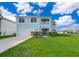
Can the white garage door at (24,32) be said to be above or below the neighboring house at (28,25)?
below

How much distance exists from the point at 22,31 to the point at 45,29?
4.96 feet

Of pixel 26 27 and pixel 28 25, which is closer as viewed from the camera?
pixel 26 27

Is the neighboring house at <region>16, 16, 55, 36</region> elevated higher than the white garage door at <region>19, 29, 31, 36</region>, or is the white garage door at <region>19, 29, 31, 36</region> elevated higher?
the neighboring house at <region>16, 16, 55, 36</region>

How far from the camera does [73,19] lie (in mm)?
10000

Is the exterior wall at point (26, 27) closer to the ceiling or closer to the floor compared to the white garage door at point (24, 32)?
closer to the ceiling

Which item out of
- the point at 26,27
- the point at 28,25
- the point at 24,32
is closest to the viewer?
the point at 24,32

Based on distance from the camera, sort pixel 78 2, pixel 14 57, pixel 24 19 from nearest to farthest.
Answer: pixel 14 57
pixel 78 2
pixel 24 19

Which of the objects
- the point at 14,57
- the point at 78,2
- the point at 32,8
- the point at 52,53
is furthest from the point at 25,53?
the point at 78,2

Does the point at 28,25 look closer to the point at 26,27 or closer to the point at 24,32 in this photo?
the point at 26,27

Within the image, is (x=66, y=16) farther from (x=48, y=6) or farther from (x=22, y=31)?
(x=22, y=31)

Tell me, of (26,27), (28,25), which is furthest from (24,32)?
(28,25)

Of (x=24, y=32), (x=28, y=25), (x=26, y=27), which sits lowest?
(x=24, y=32)

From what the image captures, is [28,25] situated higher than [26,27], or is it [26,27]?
[28,25]

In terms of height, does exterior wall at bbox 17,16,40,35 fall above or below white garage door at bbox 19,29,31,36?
above
